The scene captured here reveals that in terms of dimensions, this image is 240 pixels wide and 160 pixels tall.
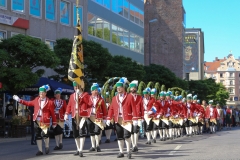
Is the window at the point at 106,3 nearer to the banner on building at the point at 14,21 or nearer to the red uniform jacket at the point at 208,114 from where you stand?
the banner on building at the point at 14,21

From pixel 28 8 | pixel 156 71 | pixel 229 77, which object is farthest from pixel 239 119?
pixel 229 77

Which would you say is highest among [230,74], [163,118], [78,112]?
[230,74]

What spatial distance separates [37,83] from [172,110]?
7777 mm

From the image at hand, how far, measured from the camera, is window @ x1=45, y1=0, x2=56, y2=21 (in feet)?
119

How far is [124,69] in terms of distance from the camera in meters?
37.8

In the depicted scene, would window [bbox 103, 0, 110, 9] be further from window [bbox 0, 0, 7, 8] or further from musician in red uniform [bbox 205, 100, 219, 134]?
musician in red uniform [bbox 205, 100, 219, 134]

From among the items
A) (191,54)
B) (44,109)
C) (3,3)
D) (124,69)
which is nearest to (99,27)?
(124,69)

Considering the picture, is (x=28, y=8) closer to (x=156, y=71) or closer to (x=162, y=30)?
(x=156, y=71)

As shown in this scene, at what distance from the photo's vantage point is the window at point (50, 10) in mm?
36219

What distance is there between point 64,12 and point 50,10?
2.19m

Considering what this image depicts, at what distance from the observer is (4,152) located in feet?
57.6

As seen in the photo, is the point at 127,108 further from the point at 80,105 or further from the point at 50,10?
the point at 50,10

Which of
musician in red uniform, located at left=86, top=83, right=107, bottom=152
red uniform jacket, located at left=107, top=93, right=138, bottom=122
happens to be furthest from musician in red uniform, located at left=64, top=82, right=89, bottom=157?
red uniform jacket, located at left=107, top=93, right=138, bottom=122

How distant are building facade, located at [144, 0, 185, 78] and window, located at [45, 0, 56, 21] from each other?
4695 cm
